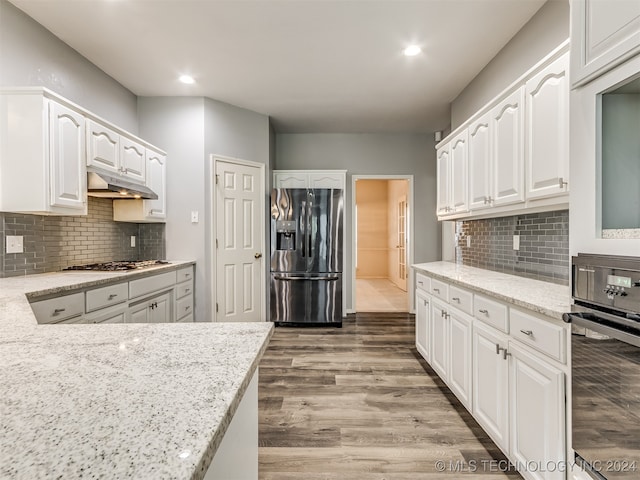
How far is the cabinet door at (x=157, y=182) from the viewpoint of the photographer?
3.32 metres

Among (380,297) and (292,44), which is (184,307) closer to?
(292,44)

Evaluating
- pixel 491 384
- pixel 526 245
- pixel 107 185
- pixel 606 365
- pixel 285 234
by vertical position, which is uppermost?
pixel 107 185

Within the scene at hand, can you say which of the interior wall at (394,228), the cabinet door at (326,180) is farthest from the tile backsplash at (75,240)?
the interior wall at (394,228)

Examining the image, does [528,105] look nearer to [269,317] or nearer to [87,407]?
[87,407]

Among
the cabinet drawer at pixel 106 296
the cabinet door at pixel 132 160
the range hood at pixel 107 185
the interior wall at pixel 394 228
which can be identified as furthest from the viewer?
the interior wall at pixel 394 228

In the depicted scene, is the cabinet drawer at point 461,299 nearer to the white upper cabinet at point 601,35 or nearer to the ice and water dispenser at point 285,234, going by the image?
the white upper cabinet at point 601,35

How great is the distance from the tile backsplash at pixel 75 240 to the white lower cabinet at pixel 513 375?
292 cm

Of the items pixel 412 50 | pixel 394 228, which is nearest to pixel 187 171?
pixel 412 50

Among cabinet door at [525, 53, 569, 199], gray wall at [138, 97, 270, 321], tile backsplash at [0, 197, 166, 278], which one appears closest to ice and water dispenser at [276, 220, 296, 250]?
gray wall at [138, 97, 270, 321]

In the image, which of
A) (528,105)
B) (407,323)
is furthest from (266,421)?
(407,323)

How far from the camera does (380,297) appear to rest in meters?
6.28

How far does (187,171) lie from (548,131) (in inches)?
127

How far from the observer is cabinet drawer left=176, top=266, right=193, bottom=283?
3.28m

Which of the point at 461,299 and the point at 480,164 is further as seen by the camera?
the point at 480,164
